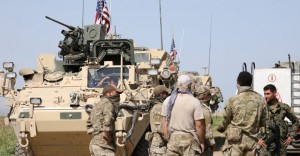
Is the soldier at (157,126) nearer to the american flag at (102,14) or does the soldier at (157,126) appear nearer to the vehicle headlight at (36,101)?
the vehicle headlight at (36,101)

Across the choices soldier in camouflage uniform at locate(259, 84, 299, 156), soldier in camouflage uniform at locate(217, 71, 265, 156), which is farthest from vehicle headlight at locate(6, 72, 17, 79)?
soldier in camouflage uniform at locate(217, 71, 265, 156)

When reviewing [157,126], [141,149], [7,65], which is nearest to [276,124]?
[157,126]

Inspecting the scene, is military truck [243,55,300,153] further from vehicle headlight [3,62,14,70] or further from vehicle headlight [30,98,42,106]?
vehicle headlight [3,62,14,70]

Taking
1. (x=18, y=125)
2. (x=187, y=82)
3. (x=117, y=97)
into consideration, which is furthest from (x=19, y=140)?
(x=187, y=82)

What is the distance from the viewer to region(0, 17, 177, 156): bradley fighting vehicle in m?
10.4

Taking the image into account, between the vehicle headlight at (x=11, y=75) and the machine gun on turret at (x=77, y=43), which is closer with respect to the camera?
the vehicle headlight at (x=11, y=75)

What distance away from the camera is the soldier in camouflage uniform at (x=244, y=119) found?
6887 mm

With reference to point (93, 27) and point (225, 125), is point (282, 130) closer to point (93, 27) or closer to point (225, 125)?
point (225, 125)

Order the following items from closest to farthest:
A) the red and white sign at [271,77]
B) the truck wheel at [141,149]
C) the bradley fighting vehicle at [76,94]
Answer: the bradley fighting vehicle at [76,94], the truck wheel at [141,149], the red and white sign at [271,77]

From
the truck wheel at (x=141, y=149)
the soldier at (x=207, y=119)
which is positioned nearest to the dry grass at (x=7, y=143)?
the truck wheel at (x=141, y=149)

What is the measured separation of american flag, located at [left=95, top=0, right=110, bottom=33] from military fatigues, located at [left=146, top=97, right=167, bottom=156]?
492 inches

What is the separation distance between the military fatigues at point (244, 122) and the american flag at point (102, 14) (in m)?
14.3

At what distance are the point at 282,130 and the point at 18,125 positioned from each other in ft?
15.2

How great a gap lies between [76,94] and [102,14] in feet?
34.2
